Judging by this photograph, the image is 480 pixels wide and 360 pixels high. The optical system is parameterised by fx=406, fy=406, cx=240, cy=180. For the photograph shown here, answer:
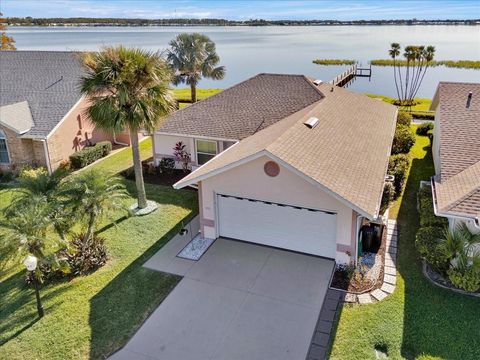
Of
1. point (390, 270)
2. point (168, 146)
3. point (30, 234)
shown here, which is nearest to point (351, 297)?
point (390, 270)

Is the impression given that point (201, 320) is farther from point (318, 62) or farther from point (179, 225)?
point (318, 62)

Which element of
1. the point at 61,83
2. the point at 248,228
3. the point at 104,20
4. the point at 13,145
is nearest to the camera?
the point at 248,228

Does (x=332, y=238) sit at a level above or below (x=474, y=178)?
below

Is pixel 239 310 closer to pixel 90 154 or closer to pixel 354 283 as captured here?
pixel 354 283

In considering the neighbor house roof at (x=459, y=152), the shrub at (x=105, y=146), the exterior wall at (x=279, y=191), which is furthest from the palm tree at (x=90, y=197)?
the shrub at (x=105, y=146)

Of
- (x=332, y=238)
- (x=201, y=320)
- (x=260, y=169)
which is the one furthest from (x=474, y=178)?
(x=201, y=320)

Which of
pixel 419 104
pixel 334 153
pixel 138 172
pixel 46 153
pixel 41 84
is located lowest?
pixel 419 104

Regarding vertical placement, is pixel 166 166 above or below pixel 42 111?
below
